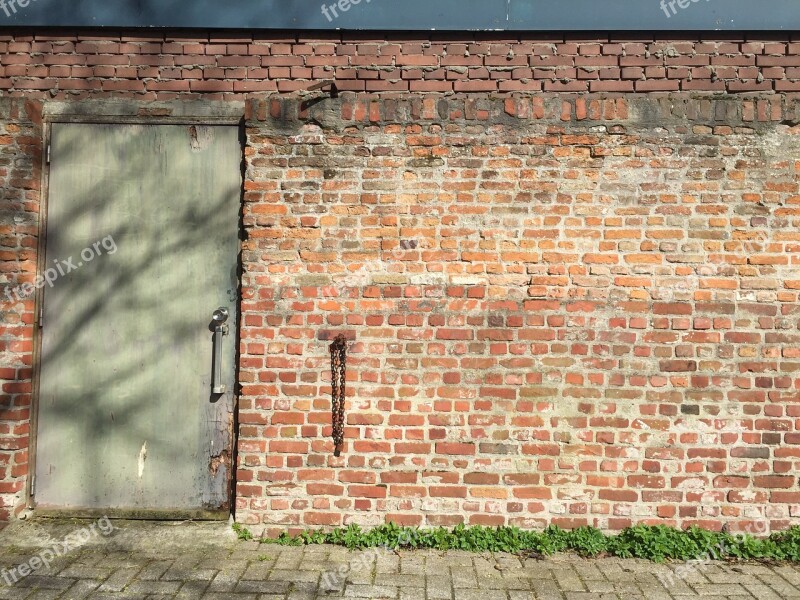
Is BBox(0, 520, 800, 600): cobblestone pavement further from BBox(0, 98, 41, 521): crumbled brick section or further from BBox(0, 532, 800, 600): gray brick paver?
BBox(0, 98, 41, 521): crumbled brick section

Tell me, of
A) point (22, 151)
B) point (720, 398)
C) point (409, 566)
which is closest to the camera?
point (409, 566)

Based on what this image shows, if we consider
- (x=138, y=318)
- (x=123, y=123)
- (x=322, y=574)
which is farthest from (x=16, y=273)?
(x=322, y=574)

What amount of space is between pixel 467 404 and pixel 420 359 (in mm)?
433

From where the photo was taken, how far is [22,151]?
382 centimetres

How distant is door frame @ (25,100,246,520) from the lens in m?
3.78

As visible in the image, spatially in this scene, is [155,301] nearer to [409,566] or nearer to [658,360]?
[409,566]

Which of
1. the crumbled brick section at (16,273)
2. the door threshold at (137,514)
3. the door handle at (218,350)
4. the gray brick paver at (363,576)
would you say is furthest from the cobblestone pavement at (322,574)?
the door handle at (218,350)

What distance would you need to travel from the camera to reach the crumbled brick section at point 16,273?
3.71 m

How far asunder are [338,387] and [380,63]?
7.41 ft

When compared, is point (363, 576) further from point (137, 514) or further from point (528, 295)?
point (528, 295)

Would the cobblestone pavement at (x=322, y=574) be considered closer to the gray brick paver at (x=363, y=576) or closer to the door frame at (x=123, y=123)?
the gray brick paver at (x=363, y=576)

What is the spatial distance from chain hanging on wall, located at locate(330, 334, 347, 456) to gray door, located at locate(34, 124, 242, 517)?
0.75m

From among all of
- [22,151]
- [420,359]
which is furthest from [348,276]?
[22,151]

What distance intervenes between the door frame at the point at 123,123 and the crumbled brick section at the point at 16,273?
0.04 m
